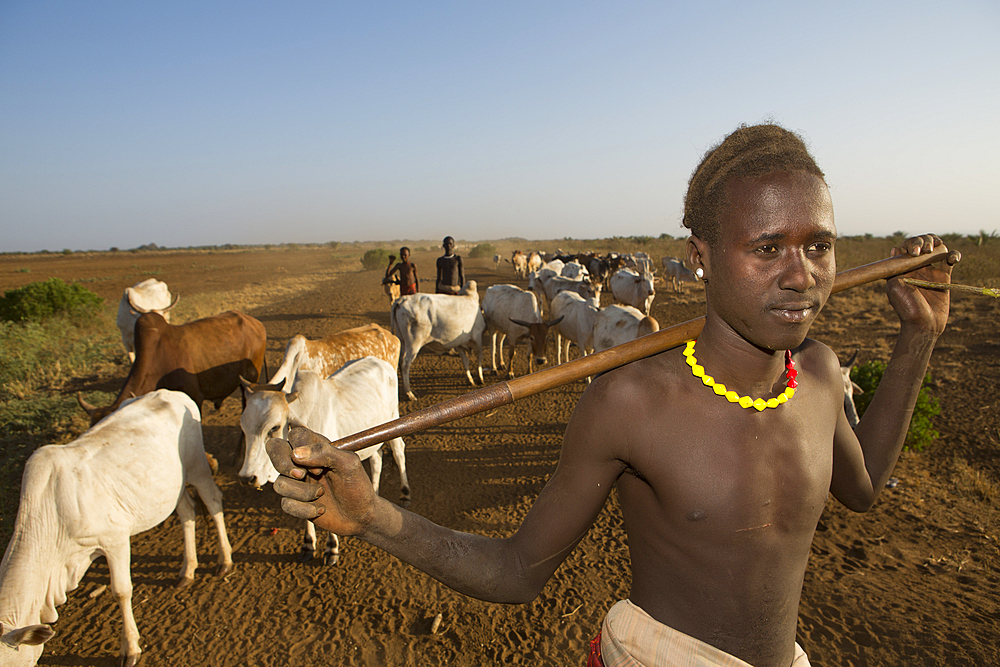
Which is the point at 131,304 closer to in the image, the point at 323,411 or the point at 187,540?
the point at 187,540

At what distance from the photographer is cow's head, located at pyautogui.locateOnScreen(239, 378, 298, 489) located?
4137 millimetres

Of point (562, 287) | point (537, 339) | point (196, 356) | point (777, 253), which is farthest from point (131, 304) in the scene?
point (562, 287)

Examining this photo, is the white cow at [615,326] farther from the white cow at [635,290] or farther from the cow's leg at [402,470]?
the white cow at [635,290]

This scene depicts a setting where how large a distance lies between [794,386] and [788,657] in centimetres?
92

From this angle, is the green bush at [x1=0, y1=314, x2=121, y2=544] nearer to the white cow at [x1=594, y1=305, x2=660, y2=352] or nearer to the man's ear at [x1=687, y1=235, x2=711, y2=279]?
the man's ear at [x1=687, y1=235, x2=711, y2=279]

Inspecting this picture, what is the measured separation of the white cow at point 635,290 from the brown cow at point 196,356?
474 inches

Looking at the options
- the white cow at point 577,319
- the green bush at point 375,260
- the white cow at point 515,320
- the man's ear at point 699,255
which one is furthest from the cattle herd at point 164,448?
the green bush at point 375,260

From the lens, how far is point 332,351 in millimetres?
7230

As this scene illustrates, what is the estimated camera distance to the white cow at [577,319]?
34.1ft

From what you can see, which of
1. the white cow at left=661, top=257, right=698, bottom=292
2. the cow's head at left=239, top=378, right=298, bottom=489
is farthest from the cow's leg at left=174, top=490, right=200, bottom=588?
the white cow at left=661, top=257, right=698, bottom=292

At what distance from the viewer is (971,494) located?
5.65 meters

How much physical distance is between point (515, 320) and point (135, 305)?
772cm

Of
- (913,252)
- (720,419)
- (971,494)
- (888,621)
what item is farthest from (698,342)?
(971,494)

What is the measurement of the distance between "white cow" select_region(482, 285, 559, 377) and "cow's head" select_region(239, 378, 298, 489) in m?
6.29
